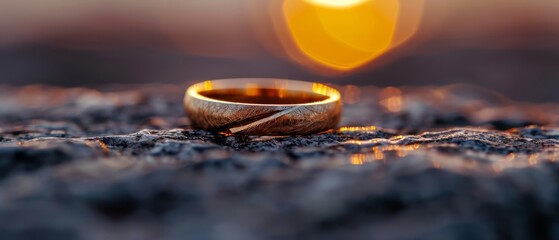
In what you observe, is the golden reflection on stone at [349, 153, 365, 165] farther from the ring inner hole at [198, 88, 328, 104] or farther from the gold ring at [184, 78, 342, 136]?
the ring inner hole at [198, 88, 328, 104]

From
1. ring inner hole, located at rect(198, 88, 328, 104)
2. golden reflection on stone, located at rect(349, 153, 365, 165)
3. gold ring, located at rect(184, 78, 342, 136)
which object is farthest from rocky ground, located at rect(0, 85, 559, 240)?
ring inner hole, located at rect(198, 88, 328, 104)

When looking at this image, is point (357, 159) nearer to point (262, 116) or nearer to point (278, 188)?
point (278, 188)

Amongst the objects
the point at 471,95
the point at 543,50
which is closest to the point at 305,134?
the point at 471,95

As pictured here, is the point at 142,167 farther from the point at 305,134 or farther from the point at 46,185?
the point at 305,134

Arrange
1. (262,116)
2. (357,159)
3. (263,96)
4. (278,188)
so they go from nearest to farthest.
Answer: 1. (278,188)
2. (357,159)
3. (262,116)
4. (263,96)

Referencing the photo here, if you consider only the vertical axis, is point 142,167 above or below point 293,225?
above

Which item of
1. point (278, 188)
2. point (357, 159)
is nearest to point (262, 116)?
point (357, 159)
